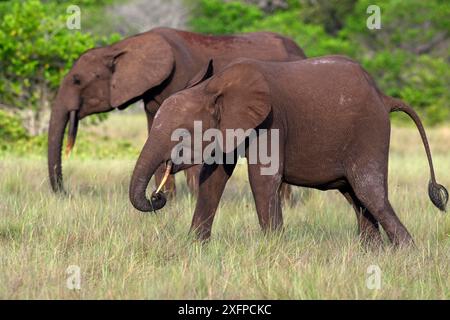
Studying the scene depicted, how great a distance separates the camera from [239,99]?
20.6 ft

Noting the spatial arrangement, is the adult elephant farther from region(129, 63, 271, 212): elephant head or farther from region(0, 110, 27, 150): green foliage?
region(0, 110, 27, 150): green foliage

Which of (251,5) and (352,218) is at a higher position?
(251,5)

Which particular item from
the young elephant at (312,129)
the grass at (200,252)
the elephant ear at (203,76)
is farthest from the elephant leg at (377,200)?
the elephant ear at (203,76)

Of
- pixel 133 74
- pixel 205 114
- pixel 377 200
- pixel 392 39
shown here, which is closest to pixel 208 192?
pixel 205 114

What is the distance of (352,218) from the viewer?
8.09 meters

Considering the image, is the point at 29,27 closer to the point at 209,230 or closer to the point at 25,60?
the point at 25,60

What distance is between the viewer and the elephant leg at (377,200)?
6.79 m

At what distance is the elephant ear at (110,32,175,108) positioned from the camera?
352 inches

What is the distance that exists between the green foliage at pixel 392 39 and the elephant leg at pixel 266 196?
648 inches

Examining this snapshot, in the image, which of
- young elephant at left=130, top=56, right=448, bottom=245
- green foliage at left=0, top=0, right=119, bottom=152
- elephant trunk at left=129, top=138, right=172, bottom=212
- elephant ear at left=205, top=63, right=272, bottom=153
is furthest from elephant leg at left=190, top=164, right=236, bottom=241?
green foliage at left=0, top=0, right=119, bottom=152

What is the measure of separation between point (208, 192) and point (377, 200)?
3.84ft
